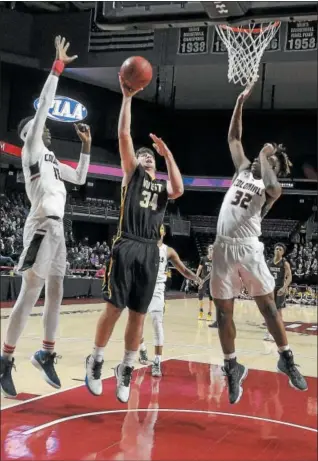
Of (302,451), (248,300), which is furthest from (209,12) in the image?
(302,451)

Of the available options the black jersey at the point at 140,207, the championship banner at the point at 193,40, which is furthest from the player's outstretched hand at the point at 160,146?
the championship banner at the point at 193,40

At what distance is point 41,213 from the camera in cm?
361

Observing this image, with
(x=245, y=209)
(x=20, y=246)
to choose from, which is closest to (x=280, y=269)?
(x=245, y=209)

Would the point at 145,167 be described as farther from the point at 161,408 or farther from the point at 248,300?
the point at 161,408

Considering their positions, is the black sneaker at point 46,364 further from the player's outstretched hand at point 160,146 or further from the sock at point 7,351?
the player's outstretched hand at point 160,146

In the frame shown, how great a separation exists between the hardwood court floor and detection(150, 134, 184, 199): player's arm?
0.88m

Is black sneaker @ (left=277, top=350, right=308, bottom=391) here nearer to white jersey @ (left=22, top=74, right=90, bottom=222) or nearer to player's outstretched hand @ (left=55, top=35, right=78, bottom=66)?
white jersey @ (left=22, top=74, right=90, bottom=222)

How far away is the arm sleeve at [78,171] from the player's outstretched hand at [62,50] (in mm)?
558

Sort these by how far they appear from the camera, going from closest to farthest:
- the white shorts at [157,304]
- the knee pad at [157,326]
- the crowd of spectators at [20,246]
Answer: the crowd of spectators at [20,246] → the white shorts at [157,304] → the knee pad at [157,326]

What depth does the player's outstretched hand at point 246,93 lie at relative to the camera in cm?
362

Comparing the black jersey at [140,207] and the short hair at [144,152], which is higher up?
the short hair at [144,152]

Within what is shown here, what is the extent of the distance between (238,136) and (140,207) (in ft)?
2.38

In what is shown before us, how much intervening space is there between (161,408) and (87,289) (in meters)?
1.72

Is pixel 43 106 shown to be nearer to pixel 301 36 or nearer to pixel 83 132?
pixel 83 132
